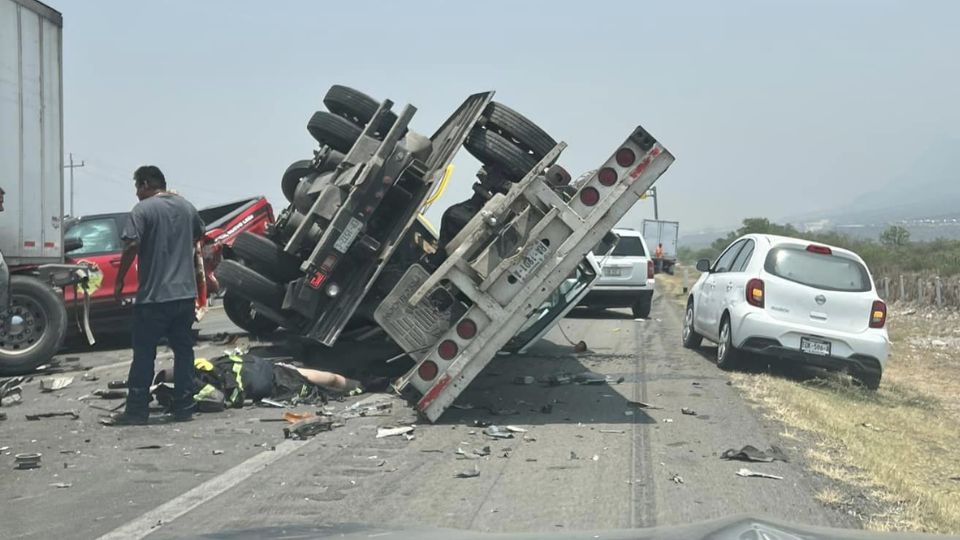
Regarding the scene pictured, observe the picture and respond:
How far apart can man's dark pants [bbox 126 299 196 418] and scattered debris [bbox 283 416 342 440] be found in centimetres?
111

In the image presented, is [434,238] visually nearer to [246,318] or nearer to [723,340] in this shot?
[723,340]

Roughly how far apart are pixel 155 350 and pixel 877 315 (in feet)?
25.0

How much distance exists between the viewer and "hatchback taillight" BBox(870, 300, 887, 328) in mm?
10406

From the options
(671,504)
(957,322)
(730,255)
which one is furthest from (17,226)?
(957,322)

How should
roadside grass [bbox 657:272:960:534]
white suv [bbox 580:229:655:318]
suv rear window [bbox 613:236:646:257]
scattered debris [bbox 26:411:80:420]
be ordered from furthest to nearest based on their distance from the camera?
suv rear window [bbox 613:236:646:257]
white suv [bbox 580:229:655:318]
scattered debris [bbox 26:411:80:420]
roadside grass [bbox 657:272:960:534]

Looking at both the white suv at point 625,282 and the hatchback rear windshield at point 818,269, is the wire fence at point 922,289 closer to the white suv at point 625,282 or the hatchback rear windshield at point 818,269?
the white suv at point 625,282

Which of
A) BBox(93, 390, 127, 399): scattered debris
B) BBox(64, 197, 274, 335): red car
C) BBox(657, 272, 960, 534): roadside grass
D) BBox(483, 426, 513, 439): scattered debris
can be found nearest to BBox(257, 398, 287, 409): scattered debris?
BBox(93, 390, 127, 399): scattered debris

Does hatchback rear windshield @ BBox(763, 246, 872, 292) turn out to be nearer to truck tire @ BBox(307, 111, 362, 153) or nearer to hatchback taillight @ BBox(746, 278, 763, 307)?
hatchback taillight @ BBox(746, 278, 763, 307)

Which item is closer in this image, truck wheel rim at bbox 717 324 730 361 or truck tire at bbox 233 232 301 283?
truck tire at bbox 233 232 301 283

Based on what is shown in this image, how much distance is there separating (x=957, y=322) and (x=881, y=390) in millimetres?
13217

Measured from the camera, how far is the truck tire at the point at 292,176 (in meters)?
10.7

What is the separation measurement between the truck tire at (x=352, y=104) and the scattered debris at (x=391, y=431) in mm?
4148

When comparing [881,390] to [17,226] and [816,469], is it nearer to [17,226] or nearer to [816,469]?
[816,469]

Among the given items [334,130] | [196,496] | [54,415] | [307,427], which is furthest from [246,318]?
[196,496]
